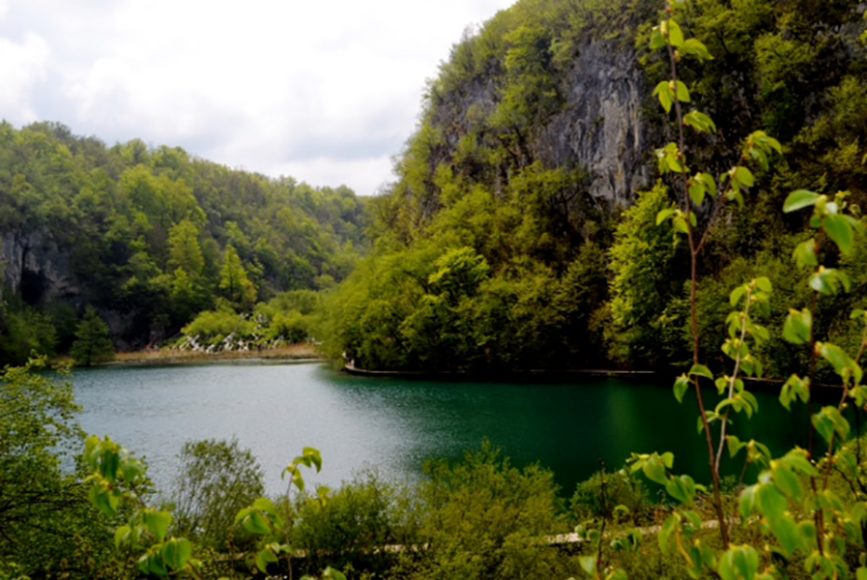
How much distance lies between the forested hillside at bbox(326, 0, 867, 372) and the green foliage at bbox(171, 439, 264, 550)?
20.0 m

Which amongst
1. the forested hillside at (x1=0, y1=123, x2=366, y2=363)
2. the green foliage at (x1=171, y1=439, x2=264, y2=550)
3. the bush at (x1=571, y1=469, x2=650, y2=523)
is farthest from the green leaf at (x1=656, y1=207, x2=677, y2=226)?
the forested hillside at (x1=0, y1=123, x2=366, y2=363)

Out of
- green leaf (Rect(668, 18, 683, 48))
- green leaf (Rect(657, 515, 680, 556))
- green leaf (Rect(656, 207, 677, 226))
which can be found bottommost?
green leaf (Rect(657, 515, 680, 556))

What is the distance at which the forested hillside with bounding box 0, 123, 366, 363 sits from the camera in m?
61.2

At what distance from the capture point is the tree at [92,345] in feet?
170

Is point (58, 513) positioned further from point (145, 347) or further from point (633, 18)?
point (145, 347)

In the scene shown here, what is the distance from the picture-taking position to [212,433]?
21250mm

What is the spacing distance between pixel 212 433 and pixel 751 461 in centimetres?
2148

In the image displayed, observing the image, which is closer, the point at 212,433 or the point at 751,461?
the point at 751,461

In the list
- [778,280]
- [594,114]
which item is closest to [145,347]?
[594,114]

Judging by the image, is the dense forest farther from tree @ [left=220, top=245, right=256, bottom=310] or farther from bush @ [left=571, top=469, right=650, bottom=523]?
tree @ [left=220, top=245, right=256, bottom=310]

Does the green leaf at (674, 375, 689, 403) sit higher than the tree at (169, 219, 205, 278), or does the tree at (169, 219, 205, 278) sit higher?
the tree at (169, 219, 205, 278)

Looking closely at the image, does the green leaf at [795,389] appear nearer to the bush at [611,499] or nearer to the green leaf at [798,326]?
the green leaf at [798,326]

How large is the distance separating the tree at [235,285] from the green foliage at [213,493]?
225 ft

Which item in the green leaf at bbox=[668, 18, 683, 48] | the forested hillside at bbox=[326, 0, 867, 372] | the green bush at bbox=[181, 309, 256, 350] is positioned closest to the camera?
the green leaf at bbox=[668, 18, 683, 48]
